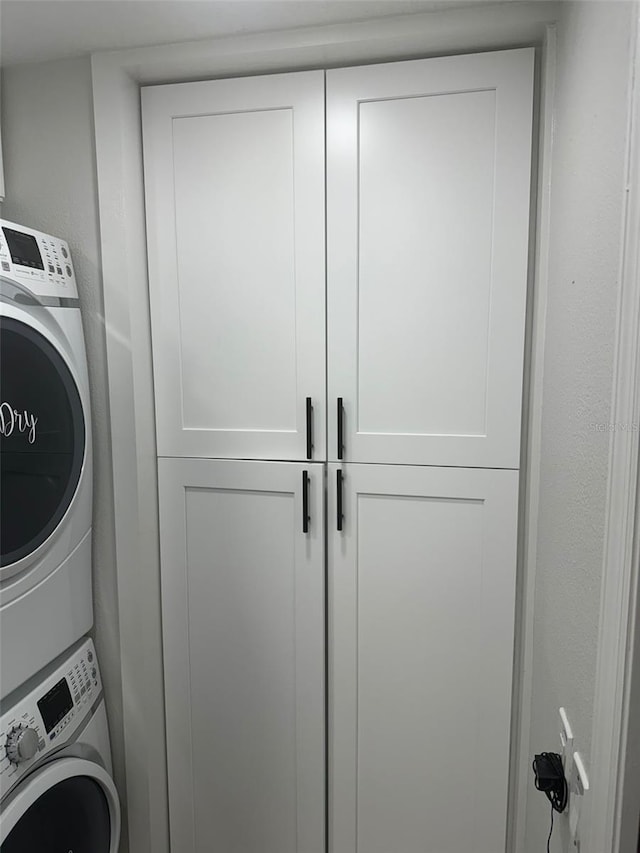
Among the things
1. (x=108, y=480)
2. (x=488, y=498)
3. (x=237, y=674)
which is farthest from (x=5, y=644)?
(x=488, y=498)

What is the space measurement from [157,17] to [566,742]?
5.28 ft

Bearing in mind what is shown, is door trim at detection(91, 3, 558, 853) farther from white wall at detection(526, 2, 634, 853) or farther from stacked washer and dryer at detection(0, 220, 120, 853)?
white wall at detection(526, 2, 634, 853)

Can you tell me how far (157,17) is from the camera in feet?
4.17

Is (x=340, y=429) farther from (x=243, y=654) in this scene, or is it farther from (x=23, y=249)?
(x=23, y=249)

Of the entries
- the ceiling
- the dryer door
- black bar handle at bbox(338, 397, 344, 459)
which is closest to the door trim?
the ceiling

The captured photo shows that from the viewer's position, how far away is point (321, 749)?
5.20 feet

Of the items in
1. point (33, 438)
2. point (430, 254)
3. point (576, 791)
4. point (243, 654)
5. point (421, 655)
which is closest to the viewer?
point (576, 791)

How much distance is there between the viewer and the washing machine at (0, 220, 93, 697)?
1.22m

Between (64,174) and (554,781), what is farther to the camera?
(64,174)

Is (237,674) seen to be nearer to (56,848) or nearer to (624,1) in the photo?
(56,848)

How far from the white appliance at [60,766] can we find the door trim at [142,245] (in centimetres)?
12

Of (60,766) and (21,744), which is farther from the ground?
(21,744)

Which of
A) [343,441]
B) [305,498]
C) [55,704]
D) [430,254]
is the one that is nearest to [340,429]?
[343,441]

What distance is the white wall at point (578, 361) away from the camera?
2.78 feet
